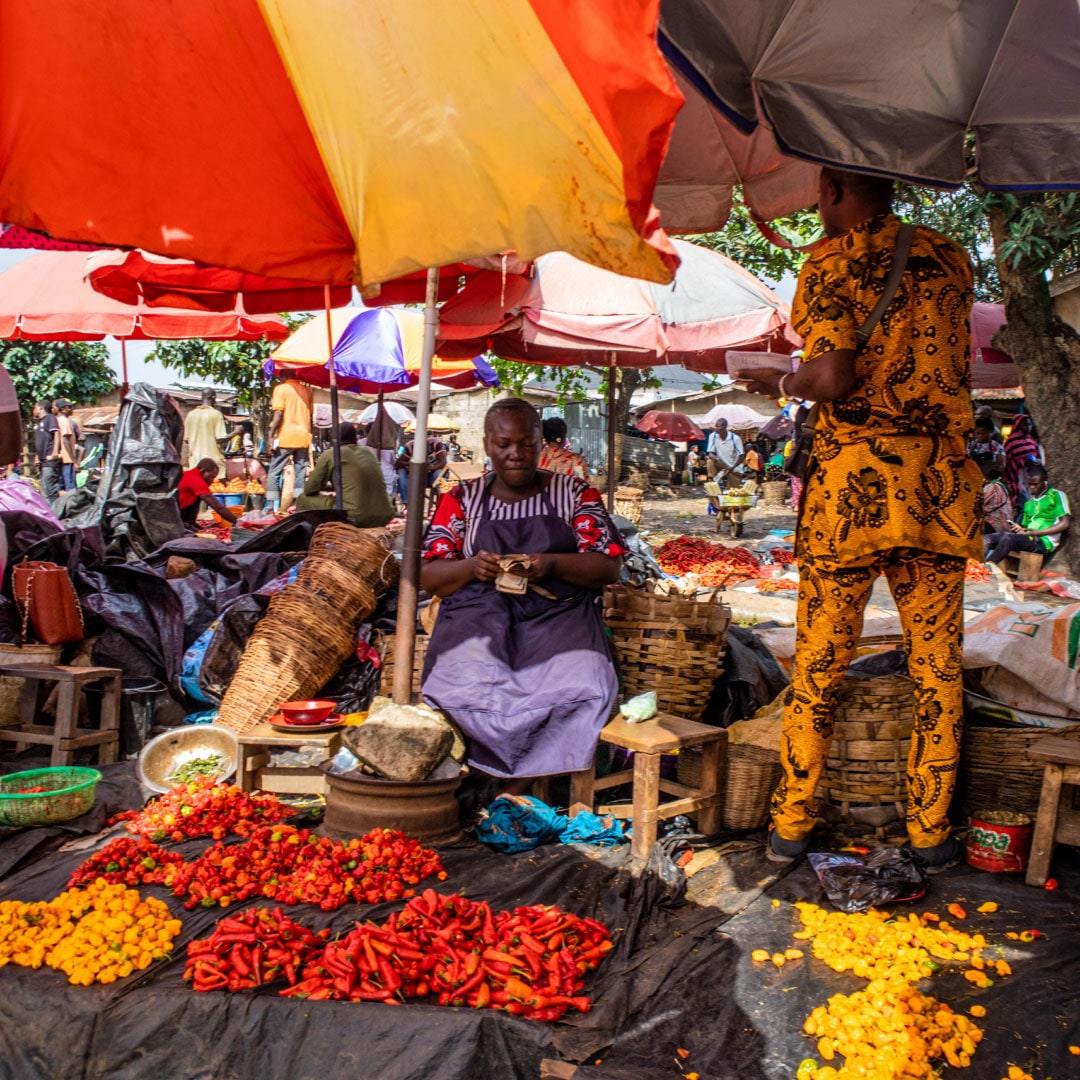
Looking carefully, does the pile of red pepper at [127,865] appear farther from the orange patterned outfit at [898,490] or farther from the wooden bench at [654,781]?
the orange patterned outfit at [898,490]

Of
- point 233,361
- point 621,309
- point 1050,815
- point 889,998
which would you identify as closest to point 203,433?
point 233,361

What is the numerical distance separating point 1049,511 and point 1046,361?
1.42 m

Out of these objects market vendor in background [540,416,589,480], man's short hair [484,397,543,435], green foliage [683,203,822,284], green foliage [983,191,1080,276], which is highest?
green foliage [683,203,822,284]

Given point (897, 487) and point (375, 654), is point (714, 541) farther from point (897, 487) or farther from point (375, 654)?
point (897, 487)

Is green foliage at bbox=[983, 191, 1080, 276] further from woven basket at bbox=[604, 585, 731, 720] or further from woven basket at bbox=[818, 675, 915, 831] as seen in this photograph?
woven basket at bbox=[818, 675, 915, 831]

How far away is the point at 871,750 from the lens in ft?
11.7

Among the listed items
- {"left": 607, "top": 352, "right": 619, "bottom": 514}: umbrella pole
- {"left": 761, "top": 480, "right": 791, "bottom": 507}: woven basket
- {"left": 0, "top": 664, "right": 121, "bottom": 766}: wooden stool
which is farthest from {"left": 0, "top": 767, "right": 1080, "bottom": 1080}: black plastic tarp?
{"left": 761, "top": 480, "right": 791, "bottom": 507}: woven basket

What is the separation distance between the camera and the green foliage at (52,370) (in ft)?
88.1

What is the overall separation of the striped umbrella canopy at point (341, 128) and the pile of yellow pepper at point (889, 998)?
1.80 m

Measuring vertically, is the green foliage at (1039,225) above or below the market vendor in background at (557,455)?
above

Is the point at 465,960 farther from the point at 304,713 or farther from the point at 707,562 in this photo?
the point at 707,562

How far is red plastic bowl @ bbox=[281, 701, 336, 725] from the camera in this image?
14.2 feet

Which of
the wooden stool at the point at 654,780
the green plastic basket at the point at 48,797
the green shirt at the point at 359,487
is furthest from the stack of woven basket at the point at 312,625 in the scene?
the green shirt at the point at 359,487

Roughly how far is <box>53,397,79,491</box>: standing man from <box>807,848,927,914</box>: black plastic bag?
16.4 metres
